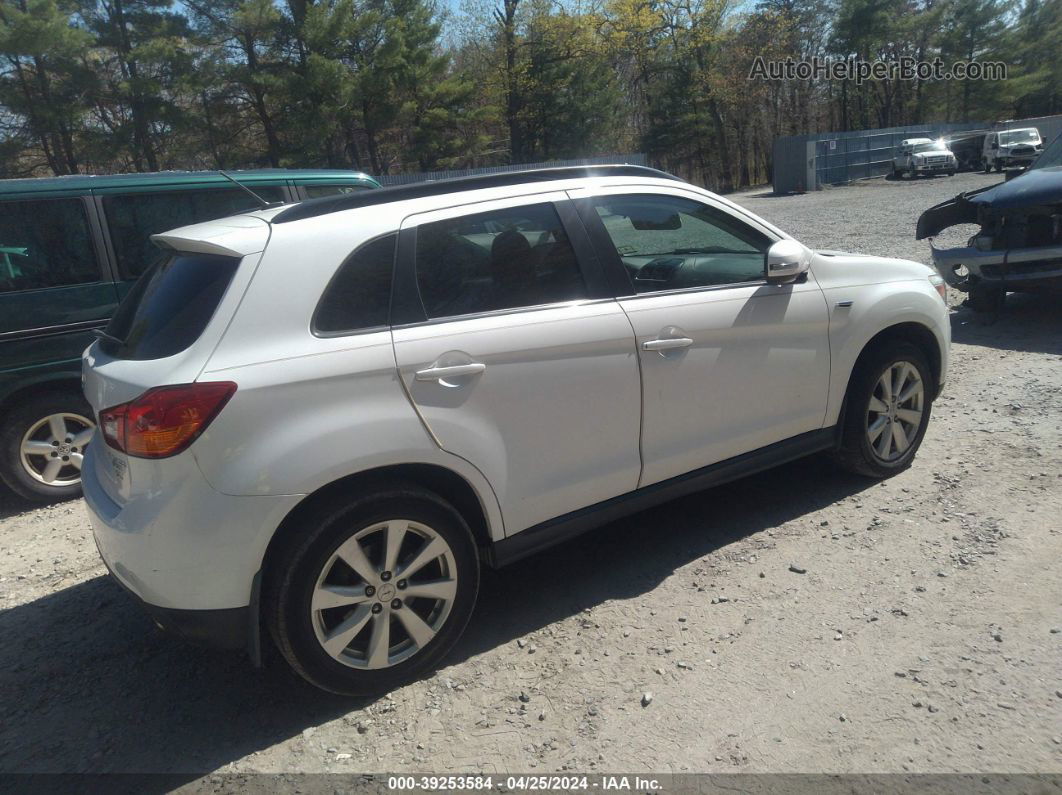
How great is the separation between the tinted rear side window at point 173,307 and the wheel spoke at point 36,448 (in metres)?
2.47

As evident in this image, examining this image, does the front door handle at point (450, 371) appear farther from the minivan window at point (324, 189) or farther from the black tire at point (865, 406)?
the minivan window at point (324, 189)

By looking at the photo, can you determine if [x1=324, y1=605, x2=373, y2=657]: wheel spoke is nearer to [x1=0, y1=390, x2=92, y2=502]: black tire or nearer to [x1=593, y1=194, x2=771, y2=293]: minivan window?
[x1=593, y1=194, x2=771, y2=293]: minivan window

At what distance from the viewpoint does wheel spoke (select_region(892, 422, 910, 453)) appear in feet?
15.1

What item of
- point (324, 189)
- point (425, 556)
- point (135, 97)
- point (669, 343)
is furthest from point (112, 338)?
point (135, 97)

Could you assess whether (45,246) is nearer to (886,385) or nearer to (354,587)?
(354,587)

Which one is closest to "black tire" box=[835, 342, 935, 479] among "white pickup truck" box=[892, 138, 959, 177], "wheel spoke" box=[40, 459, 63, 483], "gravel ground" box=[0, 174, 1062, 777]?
"gravel ground" box=[0, 174, 1062, 777]

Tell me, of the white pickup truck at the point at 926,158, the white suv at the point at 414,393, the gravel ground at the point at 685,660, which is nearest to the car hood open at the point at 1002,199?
the gravel ground at the point at 685,660

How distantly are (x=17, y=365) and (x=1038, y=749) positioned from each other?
5541 millimetres

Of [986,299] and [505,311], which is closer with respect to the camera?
[505,311]

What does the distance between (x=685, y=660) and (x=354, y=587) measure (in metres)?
1.31

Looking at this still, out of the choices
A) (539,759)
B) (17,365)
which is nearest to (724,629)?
(539,759)

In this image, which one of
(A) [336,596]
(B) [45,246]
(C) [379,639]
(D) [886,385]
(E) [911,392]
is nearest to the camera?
(A) [336,596]

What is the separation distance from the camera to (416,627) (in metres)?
3.11

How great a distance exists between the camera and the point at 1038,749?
2.57 meters
